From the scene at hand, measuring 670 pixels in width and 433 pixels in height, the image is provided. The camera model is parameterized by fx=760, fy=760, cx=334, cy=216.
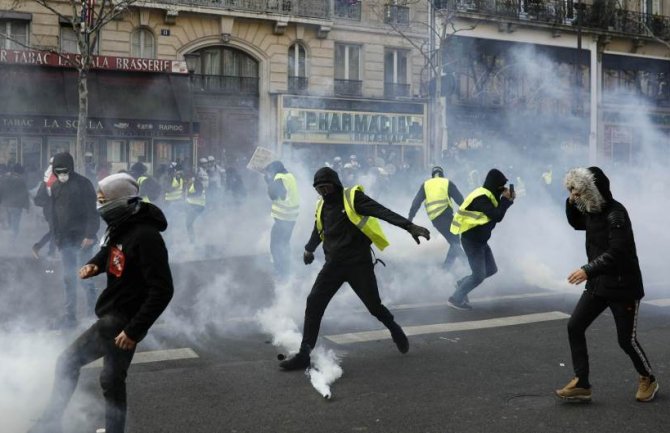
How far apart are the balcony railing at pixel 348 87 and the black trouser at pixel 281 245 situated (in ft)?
54.3

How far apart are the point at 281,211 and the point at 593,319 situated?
17.9 feet

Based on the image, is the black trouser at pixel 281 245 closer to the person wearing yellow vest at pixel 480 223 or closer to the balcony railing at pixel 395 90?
the person wearing yellow vest at pixel 480 223

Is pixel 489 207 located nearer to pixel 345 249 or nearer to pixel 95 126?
pixel 345 249

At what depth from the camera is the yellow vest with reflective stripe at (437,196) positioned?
989 centimetres

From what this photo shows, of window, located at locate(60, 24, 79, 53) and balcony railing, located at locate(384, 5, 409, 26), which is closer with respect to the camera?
window, located at locate(60, 24, 79, 53)

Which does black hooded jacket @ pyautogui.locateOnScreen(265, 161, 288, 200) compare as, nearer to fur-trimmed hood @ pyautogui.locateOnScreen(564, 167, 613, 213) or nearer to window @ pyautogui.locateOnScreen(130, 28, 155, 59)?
fur-trimmed hood @ pyautogui.locateOnScreen(564, 167, 613, 213)

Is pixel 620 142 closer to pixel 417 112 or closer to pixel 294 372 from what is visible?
pixel 417 112

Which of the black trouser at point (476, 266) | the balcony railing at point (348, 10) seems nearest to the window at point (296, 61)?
the balcony railing at point (348, 10)

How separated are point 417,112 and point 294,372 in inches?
894

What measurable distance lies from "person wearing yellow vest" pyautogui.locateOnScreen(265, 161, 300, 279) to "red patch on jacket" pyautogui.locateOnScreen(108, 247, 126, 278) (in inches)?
226

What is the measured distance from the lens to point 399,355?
6000mm

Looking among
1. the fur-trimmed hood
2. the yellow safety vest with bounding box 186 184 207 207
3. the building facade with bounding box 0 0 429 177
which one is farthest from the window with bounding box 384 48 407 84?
the fur-trimmed hood

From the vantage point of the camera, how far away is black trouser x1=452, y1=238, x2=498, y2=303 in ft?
25.7

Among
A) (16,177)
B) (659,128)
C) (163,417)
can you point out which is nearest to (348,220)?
(163,417)
